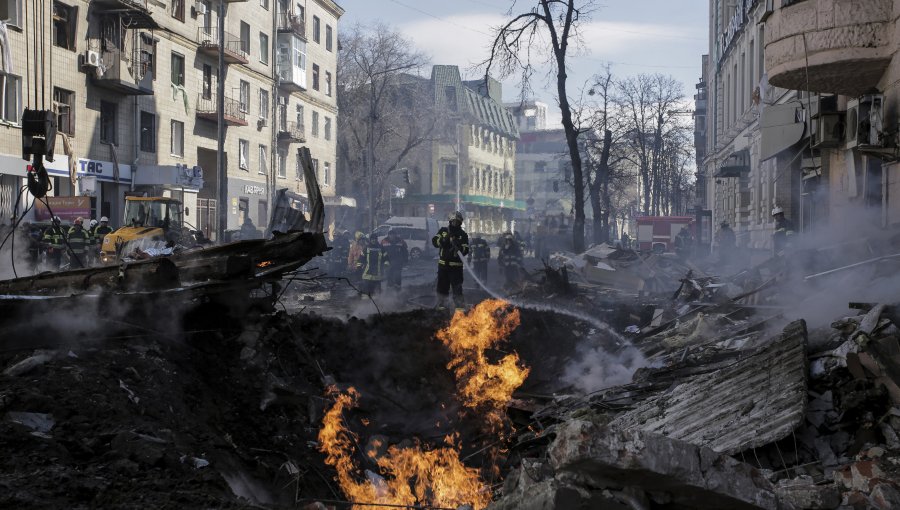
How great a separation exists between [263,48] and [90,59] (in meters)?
15.4

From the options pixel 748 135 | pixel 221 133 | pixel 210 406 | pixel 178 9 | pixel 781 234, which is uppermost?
pixel 178 9

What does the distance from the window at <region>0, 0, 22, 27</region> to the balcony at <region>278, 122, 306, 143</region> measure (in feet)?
63.7

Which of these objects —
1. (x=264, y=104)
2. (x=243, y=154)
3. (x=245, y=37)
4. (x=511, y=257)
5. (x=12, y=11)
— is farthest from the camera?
(x=264, y=104)

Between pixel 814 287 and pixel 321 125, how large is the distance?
42.8 m

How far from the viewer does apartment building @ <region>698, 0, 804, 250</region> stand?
2242cm

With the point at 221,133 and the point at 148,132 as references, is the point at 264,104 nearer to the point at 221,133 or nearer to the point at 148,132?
the point at 148,132

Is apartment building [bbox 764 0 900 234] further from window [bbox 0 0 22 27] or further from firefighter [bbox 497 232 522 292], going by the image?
window [bbox 0 0 22 27]

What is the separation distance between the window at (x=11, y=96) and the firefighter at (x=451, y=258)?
17.3 meters

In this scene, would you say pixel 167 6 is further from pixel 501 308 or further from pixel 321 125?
pixel 501 308

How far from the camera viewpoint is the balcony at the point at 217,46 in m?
35.5

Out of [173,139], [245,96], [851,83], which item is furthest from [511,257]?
[245,96]

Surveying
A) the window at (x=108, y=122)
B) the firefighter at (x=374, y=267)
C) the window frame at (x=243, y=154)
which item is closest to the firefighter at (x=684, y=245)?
the firefighter at (x=374, y=267)

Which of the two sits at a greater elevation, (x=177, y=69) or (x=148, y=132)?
(x=177, y=69)

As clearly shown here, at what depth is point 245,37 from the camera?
40.2 metres
